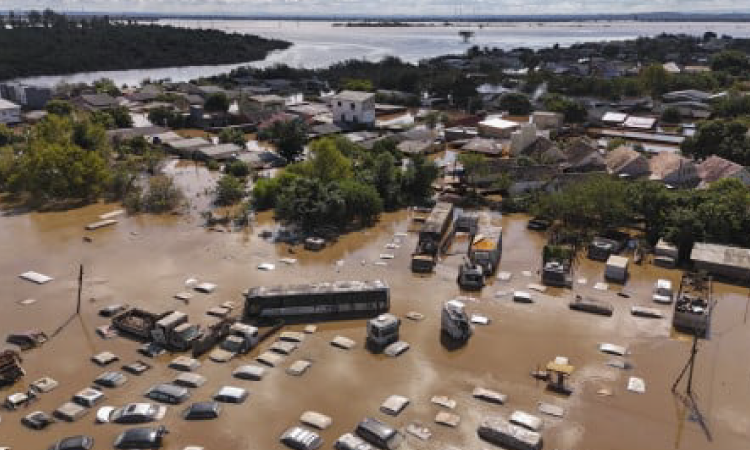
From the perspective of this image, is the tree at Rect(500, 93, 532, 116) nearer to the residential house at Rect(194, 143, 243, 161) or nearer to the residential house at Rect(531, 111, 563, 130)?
the residential house at Rect(531, 111, 563, 130)

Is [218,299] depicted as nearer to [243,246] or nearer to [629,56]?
[243,246]

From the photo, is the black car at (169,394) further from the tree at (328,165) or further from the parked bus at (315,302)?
the tree at (328,165)

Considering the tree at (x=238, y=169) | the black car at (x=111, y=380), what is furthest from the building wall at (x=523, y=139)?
the black car at (x=111, y=380)

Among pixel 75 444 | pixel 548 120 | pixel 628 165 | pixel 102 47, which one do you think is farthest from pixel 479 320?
pixel 102 47

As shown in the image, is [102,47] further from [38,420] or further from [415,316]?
[38,420]

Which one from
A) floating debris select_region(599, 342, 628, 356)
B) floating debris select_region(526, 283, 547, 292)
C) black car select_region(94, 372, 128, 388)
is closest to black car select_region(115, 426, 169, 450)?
black car select_region(94, 372, 128, 388)

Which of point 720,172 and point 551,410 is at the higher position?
point 720,172

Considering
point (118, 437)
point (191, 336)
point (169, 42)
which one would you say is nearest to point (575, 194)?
point (191, 336)
